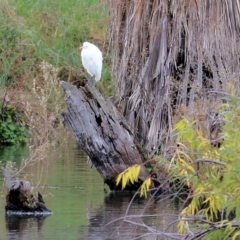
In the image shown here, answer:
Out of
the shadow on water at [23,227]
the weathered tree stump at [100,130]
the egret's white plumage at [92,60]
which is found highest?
the egret's white plumage at [92,60]

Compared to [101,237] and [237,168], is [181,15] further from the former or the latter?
[237,168]

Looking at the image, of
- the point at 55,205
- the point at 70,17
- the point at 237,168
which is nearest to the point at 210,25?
the point at 55,205

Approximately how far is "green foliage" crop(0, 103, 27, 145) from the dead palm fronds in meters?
7.36

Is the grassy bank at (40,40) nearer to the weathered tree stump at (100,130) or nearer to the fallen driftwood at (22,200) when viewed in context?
the weathered tree stump at (100,130)

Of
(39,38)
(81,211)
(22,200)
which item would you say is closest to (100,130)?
(81,211)

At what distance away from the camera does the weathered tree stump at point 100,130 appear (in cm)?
1430

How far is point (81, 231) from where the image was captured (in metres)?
11.6

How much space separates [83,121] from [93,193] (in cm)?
126

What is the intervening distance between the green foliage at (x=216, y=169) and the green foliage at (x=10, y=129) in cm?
1628

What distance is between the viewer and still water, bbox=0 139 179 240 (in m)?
11.4

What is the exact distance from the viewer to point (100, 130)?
1451 centimetres

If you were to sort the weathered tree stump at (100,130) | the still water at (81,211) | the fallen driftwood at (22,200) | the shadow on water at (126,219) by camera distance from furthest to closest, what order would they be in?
1. the weathered tree stump at (100,130)
2. the fallen driftwood at (22,200)
3. the still water at (81,211)
4. the shadow on water at (126,219)

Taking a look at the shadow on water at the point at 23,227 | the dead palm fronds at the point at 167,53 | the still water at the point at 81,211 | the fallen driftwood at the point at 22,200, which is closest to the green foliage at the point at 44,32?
the dead palm fronds at the point at 167,53

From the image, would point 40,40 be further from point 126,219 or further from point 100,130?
point 126,219
